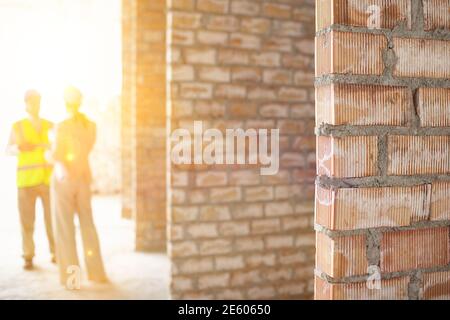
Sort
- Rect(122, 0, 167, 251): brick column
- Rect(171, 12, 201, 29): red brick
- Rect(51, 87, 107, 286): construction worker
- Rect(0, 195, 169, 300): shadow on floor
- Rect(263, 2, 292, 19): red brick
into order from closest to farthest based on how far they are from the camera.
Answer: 1. Rect(171, 12, 201, 29): red brick
2. Rect(263, 2, 292, 19): red brick
3. Rect(0, 195, 169, 300): shadow on floor
4. Rect(51, 87, 107, 286): construction worker
5. Rect(122, 0, 167, 251): brick column

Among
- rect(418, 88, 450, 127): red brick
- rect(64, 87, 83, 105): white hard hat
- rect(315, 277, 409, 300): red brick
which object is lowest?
rect(315, 277, 409, 300): red brick

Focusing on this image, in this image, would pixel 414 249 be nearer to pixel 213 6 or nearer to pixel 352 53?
pixel 352 53

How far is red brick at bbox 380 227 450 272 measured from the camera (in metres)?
0.89

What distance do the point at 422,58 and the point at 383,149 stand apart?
214 mm

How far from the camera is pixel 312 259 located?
9.32 ft

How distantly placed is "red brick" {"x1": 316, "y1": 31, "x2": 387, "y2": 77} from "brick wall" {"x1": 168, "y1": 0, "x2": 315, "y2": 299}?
174 centimetres

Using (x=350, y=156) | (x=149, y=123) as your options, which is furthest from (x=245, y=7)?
(x=149, y=123)

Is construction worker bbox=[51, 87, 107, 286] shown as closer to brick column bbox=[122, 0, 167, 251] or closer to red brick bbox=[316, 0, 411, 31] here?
brick column bbox=[122, 0, 167, 251]

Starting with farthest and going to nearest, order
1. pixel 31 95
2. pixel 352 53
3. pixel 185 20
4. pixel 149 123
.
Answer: pixel 149 123
pixel 31 95
pixel 185 20
pixel 352 53

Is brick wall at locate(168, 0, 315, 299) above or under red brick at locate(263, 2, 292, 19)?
under

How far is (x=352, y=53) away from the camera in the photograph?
0.85 metres

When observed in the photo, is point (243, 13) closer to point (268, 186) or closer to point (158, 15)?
point (268, 186)

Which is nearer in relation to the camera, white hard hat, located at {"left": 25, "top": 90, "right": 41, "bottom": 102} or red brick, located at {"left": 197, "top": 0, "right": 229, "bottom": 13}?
red brick, located at {"left": 197, "top": 0, "right": 229, "bottom": 13}

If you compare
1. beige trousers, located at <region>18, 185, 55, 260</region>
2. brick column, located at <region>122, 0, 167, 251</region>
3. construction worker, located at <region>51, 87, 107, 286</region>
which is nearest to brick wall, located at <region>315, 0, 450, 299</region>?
construction worker, located at <region>51, 87, 107, 286</region>
